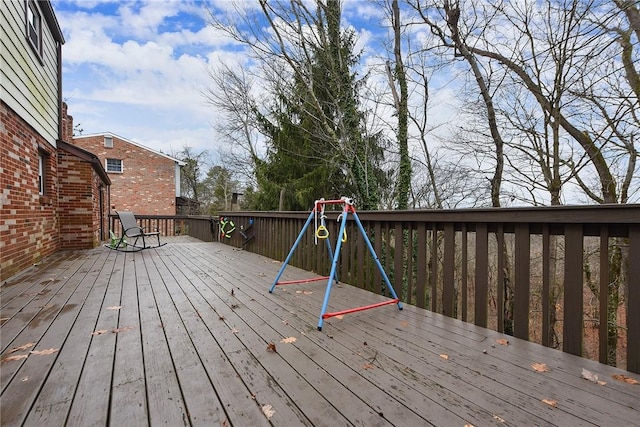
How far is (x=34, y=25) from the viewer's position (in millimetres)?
5062

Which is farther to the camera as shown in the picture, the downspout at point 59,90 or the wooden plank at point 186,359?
the downspout at point 59,90

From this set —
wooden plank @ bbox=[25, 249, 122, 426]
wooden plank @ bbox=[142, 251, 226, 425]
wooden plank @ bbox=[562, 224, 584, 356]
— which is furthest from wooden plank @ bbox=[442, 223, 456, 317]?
wooden plank @ bbox=[25, 249, 122, 426]

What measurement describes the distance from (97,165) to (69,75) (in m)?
2.22

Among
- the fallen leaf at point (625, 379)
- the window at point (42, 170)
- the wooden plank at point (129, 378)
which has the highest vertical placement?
the window at point (42, 170)

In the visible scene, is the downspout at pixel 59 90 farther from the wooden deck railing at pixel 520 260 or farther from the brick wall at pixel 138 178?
the brick wall at pixel 138 178

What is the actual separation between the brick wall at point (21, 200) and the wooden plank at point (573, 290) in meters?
4.99

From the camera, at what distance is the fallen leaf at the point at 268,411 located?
1284mm

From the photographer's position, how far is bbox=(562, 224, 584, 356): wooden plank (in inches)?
71.3

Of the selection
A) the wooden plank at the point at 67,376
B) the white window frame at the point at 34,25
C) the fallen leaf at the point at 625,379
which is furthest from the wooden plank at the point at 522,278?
the white window frame at the point at 34,25

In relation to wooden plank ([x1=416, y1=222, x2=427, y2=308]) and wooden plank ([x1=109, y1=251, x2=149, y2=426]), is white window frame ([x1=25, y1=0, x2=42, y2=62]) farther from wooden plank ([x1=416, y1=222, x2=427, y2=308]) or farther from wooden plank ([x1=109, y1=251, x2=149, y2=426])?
wooden plank ([x1=416, y1=222, x2=427, y2=308])

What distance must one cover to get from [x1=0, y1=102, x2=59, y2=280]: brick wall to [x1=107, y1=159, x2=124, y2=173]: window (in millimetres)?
11762

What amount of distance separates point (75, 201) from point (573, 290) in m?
7.64

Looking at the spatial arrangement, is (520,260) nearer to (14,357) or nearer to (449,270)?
(449,270)

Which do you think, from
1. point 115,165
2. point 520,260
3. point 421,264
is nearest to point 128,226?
point 421,264
